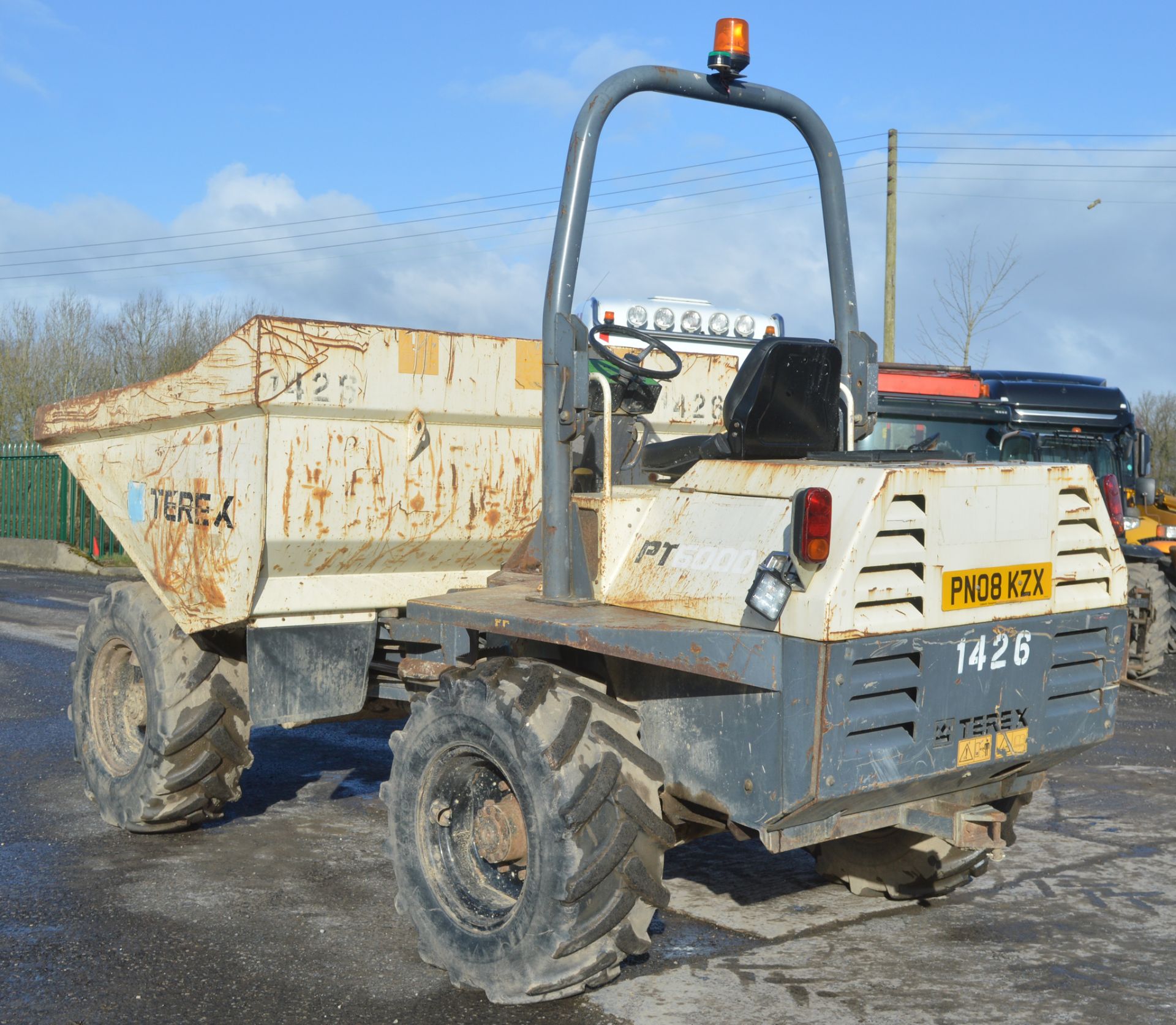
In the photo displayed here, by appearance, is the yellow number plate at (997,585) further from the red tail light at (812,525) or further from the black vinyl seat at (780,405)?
the black vinyl seat at (780,405)

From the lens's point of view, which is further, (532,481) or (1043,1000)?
(532,481)

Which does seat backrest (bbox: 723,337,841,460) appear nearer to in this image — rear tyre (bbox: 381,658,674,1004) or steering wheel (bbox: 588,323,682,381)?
steering wheel (bbox: 588,323,682,381)

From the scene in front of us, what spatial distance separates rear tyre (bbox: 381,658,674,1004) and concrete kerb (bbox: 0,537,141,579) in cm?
1622

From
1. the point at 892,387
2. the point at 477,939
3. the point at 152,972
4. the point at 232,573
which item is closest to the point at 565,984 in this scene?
the point at 477,939

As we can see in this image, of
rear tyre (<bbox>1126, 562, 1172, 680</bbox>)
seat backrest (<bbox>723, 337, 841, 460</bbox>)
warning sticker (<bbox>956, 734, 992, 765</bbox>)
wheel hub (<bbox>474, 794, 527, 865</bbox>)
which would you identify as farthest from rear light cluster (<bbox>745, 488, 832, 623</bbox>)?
rear tyre (<bbox>1126, 562, 1172, 680</bbox>)

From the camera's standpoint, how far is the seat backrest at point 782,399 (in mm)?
3930

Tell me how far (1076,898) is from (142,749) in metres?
3.92

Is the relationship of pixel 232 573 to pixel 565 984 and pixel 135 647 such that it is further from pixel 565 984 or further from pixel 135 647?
pixel 565 984

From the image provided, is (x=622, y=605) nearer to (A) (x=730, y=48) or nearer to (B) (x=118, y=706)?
(A) (x=730, y=48)

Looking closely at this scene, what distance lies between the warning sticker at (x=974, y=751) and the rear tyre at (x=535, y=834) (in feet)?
2.80

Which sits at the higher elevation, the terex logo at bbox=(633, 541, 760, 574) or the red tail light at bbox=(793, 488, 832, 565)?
the red tail light at bbox=(793, 488, 832, 565)

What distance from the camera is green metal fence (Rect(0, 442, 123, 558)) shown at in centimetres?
2117

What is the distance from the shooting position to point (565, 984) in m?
3.74

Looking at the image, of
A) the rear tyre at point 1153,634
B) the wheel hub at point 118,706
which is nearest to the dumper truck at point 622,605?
the wheel hub at point 118,706
